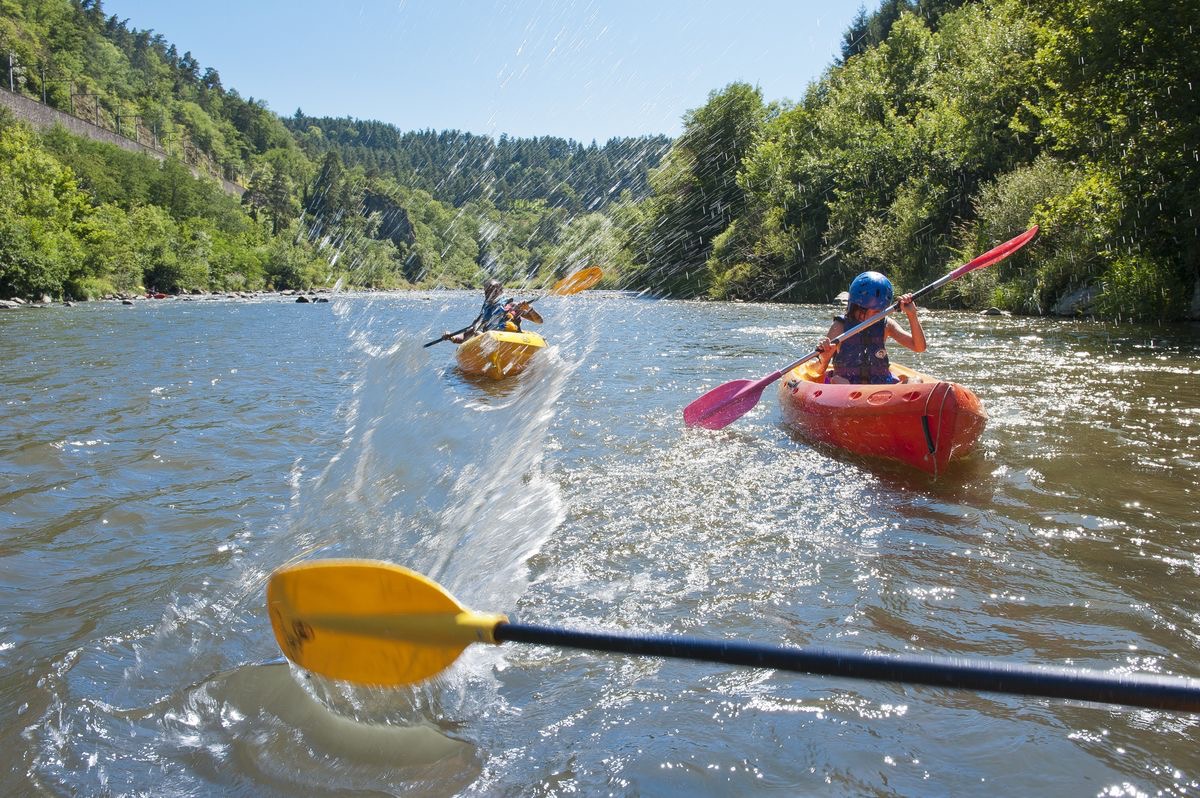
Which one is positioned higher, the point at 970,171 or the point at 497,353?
the point at 970,171

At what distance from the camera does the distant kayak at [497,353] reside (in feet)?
33.1

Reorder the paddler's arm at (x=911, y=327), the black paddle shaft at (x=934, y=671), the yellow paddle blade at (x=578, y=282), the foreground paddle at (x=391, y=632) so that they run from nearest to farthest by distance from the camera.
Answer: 1. the black paddle shaft at (x=934, y=671)
2. the foreground paddle at (x=391, y=632)
3. the paddler's arm at (x=911, y=327)
4. the yellow paddle blade at (x=578, y=282)

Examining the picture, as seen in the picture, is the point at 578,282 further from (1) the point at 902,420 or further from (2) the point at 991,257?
(1) the point at 902,420

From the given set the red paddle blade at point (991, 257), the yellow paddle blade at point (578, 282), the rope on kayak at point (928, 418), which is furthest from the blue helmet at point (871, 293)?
the yellow paddle blade at point (578, 282)

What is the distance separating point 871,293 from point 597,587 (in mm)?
4077

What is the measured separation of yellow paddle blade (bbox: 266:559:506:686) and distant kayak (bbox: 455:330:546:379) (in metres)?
7.62

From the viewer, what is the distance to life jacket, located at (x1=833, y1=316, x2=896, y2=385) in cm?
658

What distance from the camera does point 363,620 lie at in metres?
2.47

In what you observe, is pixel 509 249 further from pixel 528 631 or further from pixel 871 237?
pixel 528 631

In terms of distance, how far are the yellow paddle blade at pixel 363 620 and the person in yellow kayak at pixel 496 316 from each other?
867 centimetres

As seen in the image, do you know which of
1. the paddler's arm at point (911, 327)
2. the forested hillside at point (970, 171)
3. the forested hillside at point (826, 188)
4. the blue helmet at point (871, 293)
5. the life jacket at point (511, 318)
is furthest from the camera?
the forested hillside at point (826, 188)

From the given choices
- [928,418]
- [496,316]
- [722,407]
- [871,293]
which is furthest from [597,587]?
[496,316]


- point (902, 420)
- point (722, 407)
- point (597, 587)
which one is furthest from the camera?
point (722, 407)

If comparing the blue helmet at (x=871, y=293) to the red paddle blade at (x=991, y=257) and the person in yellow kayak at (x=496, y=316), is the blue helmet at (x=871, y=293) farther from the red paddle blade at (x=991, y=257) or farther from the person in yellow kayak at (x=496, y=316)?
the person in yellow kayak at (x=496, y=316)
